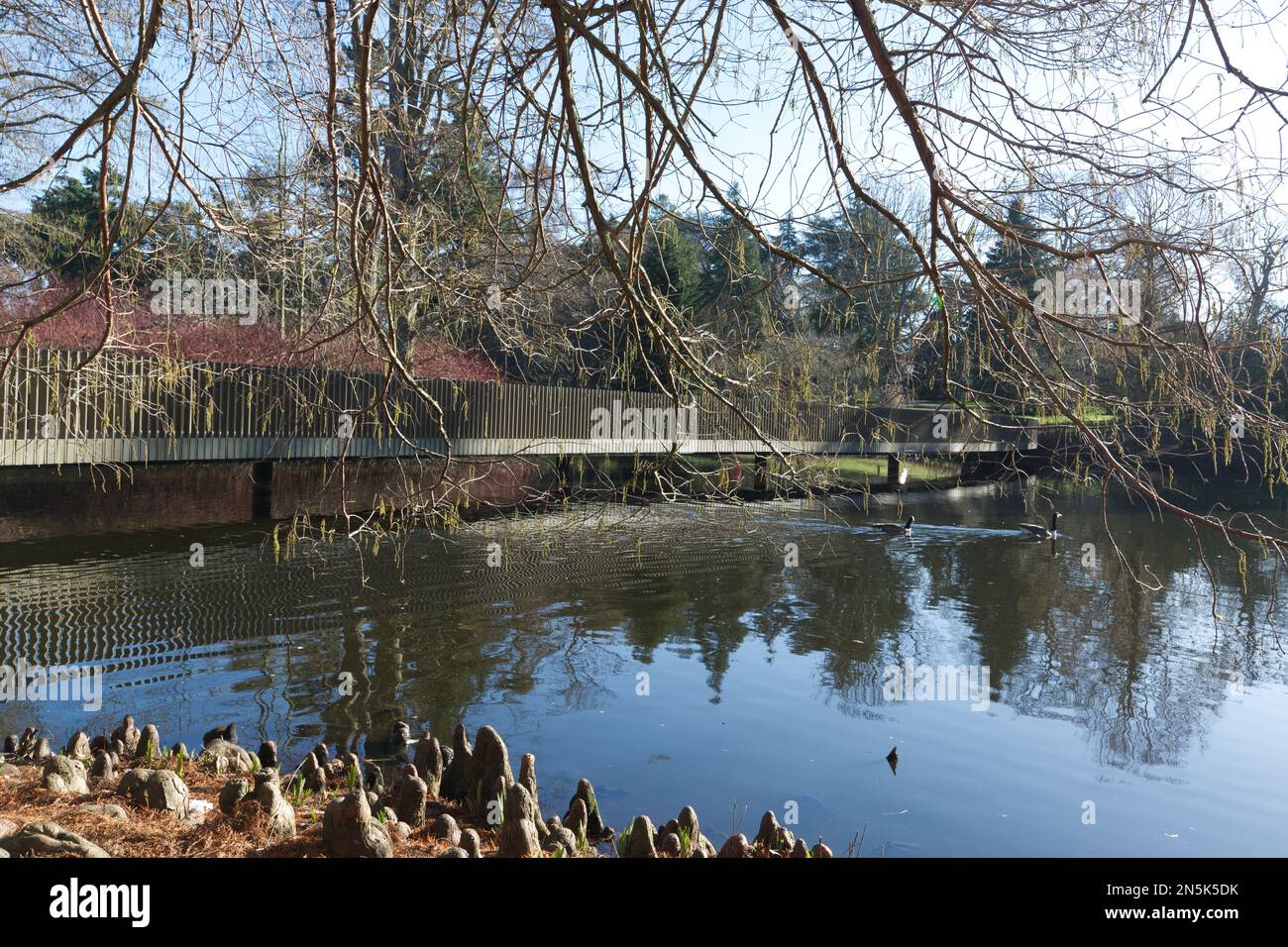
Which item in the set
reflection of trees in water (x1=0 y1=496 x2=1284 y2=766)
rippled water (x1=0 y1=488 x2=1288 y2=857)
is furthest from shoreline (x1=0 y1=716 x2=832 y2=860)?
reflection of trees in water (x1=0 y1=496 x2=1284 y2=766)

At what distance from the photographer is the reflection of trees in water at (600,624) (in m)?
8.79

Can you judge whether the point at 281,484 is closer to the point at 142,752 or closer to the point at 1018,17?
the point at 142,752

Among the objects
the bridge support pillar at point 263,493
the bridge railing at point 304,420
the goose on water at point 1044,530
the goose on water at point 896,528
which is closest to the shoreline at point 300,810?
the bridge railing at point 304,420

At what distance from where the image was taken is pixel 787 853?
188 inches

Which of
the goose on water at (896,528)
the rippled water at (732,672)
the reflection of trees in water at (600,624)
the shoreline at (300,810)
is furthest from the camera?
the goose on water at (896,528)

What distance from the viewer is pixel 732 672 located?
9859 mm

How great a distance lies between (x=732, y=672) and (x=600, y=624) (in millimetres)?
2218

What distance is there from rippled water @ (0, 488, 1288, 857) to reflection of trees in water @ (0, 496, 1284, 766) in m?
0.05

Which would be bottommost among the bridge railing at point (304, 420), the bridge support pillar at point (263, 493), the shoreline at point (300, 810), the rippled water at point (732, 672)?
the rippled water at point (732, 672)

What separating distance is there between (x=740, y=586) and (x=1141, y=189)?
11.1m

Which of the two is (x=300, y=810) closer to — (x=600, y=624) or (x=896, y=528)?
(x=600, y=624)

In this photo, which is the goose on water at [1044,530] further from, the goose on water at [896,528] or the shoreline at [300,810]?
the shoreline at [300,810]

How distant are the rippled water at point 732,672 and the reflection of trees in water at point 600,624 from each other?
2.0 inches
